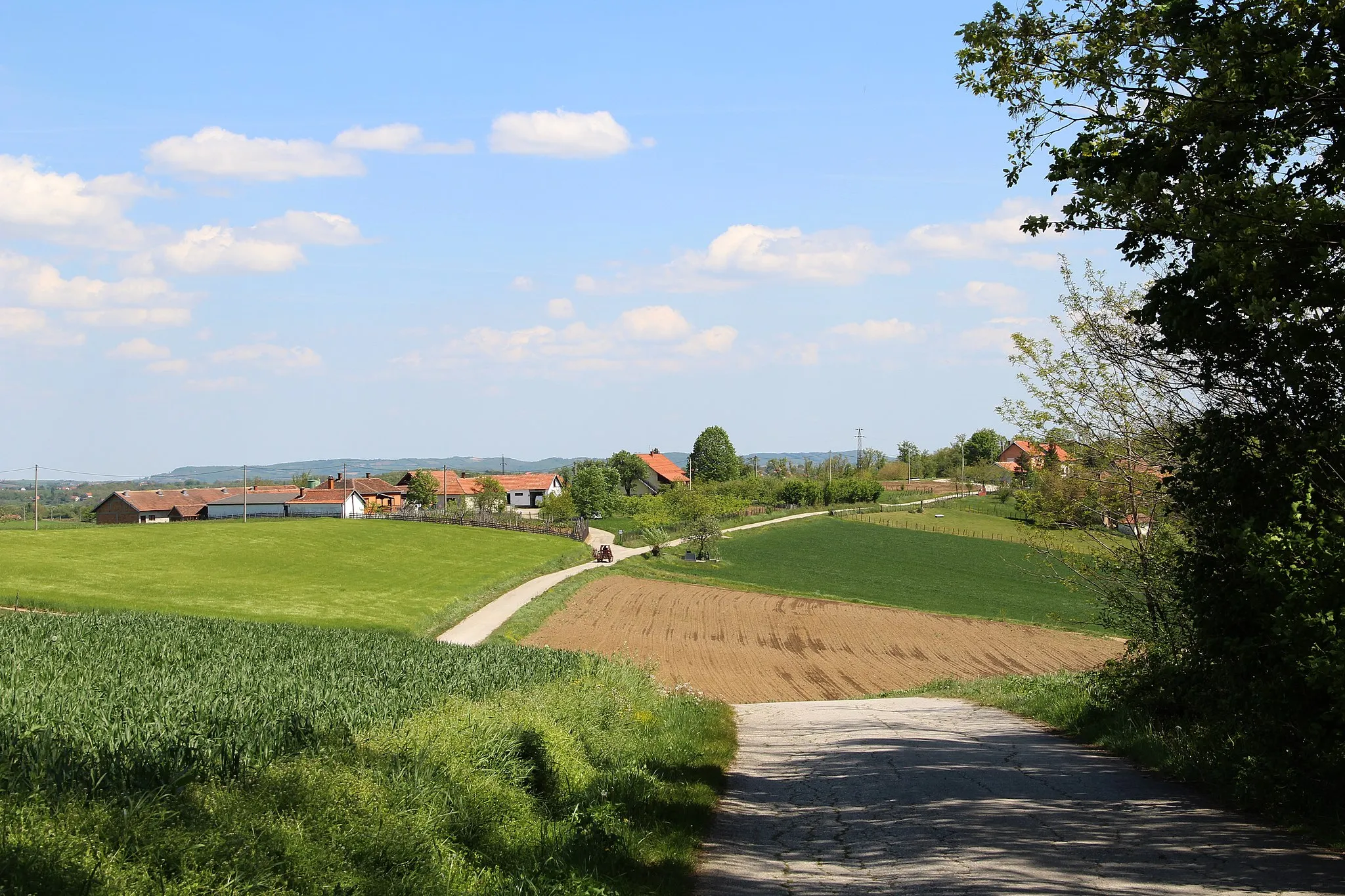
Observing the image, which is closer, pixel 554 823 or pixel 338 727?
pixel 554 823

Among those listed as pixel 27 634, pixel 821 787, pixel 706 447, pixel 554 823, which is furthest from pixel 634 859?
pixel 706 447

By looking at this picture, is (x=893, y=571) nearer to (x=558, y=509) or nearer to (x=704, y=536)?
(x=704, y=536)

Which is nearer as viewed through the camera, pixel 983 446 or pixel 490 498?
pixel 490 498

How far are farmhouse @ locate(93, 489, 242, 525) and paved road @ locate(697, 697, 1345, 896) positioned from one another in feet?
410

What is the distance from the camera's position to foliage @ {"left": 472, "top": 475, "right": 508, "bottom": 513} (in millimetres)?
132875

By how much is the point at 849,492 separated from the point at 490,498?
51339 millimetres

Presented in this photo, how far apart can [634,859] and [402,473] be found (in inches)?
7545

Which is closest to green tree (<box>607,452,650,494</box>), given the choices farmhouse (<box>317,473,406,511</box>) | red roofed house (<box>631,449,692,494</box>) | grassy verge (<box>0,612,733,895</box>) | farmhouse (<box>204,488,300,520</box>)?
red roofed house (<box>631,449,692,494</box>)

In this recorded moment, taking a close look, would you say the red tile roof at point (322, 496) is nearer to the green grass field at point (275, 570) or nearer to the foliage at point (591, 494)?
the foliage at point (591, 494)

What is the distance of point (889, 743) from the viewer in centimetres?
1540

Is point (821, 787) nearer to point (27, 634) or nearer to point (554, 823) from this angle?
point (554, 823)

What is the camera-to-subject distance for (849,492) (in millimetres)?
149875

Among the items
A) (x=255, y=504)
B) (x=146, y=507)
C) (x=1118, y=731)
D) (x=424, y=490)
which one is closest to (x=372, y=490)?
(x=424, y=490)

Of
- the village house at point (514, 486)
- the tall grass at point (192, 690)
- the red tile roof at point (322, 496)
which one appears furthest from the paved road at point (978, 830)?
the village house at point (514, 486)
